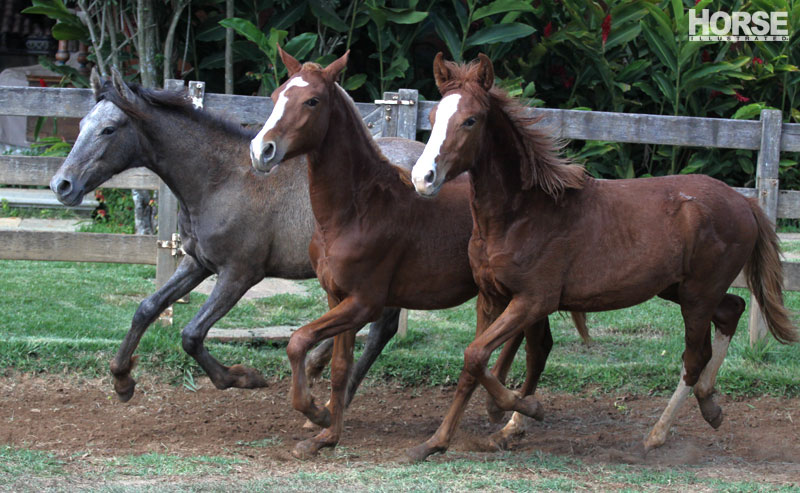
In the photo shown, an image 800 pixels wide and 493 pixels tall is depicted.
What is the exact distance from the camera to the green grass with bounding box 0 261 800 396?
6.46 meters

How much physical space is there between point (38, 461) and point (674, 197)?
12.0ft

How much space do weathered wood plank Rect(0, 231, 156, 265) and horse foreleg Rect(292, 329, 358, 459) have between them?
2.69m

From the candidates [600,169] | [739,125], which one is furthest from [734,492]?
[600,169]

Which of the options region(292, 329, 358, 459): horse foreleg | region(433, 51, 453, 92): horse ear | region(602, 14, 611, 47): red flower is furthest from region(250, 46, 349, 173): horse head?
region(602, 14, 611, 47): red flower

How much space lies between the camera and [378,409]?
6168 mm

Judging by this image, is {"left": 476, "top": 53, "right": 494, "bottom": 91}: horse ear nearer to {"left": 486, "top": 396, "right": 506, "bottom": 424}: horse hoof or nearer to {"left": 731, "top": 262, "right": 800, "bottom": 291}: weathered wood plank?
{"left": 486, "top": 396, "right": 506, "bottom": 424}: horse hoof

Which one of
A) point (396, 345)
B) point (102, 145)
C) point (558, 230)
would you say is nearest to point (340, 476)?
point (558, 230)

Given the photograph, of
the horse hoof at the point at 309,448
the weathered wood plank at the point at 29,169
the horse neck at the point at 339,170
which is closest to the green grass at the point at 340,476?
the horse hoof at the point at 309,448

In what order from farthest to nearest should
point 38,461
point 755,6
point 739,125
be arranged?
point 755,6 < point 739,125 < point 38,461

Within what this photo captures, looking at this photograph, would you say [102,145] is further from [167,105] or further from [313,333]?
[313,333]

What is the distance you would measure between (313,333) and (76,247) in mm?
3142

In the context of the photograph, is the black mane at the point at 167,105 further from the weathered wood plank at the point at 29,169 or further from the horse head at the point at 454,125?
the horse head at the point at 454,125

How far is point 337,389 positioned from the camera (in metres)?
5.04

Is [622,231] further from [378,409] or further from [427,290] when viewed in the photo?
[378,409]
